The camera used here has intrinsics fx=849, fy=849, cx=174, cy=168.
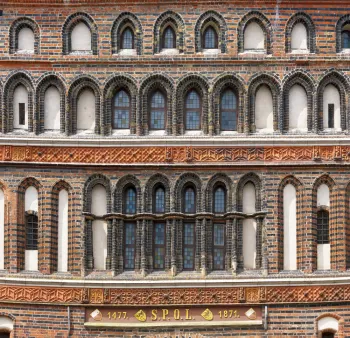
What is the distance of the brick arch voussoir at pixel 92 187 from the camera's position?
70.5 ft

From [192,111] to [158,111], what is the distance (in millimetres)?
876

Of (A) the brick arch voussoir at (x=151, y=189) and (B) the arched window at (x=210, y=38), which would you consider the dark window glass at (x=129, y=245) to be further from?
(B) the arched window at (x=210, y=38)

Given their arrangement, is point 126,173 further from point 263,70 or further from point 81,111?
point 263,70

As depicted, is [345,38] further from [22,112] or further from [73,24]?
[22,112]

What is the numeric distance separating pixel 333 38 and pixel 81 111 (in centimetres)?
674

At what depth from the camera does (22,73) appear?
21.8 metres

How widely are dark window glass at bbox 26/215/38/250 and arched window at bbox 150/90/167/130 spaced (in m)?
3.88

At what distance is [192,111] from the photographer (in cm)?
2188

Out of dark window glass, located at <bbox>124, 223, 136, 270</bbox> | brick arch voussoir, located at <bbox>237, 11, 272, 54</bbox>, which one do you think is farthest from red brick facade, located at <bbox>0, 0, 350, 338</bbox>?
dark window glass, located at <bbox>124, 223, 136, 270</bbox>

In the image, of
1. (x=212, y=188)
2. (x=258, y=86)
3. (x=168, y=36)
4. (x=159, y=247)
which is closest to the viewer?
(x=212, y=188)

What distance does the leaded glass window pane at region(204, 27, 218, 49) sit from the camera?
21.9 m

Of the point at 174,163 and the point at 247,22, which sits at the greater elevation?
the point at 247,22

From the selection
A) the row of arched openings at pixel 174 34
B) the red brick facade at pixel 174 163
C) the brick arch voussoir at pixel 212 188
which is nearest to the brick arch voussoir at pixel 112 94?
the red brick facade at pixel 174 163

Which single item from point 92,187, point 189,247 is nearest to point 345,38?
point 189,247
